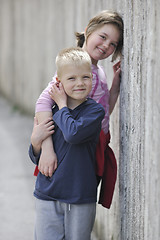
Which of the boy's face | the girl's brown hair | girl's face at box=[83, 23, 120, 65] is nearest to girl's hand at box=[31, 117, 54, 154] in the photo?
the boy's face

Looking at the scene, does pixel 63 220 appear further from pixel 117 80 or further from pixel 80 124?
pixel 117 80

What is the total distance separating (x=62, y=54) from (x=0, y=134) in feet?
16.4

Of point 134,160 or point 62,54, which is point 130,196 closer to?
point 134,160

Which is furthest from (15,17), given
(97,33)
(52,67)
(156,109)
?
(156,109)

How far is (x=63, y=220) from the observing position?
257 centimetres

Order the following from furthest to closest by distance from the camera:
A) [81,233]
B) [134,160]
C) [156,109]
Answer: [81,233] < [134,160] < [156,109]

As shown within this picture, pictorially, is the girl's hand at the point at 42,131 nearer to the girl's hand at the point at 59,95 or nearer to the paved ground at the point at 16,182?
the girl's hand at the point at 59,95

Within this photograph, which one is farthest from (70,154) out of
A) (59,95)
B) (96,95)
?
(96,95)

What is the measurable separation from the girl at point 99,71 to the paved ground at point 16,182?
59.7 inches

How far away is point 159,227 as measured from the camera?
5.91 feet

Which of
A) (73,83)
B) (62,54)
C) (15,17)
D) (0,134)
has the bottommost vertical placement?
(0,134)

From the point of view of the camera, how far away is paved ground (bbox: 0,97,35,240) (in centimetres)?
396

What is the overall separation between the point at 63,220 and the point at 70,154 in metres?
0.41

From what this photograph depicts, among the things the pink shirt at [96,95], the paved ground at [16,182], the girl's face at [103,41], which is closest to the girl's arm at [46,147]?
the pink shirt at [96,95]
